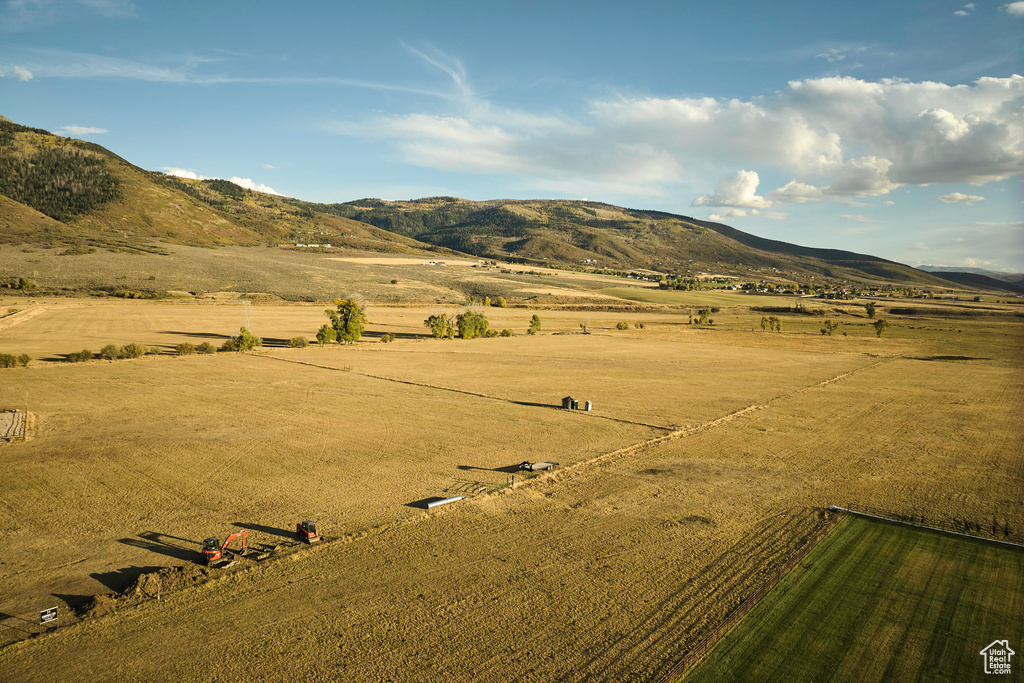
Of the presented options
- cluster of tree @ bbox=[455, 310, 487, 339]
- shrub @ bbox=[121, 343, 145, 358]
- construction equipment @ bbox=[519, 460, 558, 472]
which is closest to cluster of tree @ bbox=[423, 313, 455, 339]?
cluster of tree @ bbox=[455, 310, 487, 339]

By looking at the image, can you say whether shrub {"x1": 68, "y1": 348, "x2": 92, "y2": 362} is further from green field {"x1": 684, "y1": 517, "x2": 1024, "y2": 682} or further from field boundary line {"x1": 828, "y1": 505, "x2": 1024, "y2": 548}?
field boundary line {"x1": 828, "y1": 505, "x2": 1024, "y2": 548}

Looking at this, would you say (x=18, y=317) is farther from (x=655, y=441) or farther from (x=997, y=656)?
(x=997, y=656)

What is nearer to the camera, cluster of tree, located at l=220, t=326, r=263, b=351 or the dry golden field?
the dry golden field

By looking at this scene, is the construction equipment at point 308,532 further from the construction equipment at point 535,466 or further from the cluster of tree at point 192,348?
the cluster of tree at point 192,348

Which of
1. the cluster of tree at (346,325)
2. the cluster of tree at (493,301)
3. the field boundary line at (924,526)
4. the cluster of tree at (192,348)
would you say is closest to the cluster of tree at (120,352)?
the cluster of tree at (192,348)

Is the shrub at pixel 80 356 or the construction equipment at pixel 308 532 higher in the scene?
the shrub at pixel 80 356
